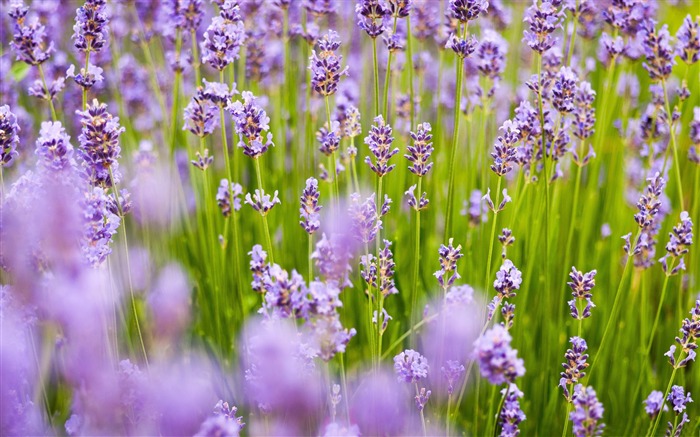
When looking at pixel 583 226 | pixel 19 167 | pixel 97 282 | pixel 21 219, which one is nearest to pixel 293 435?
pixel 97 282

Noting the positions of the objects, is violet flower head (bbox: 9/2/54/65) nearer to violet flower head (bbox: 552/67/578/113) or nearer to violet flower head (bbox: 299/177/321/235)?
violet flower head (bbox: 299/177/321/235)

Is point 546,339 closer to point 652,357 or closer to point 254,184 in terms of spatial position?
point 652,357

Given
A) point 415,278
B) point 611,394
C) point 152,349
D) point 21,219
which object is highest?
point 21,219

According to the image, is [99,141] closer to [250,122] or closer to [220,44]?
[250,122]

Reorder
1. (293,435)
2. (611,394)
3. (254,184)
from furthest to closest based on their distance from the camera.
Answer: (254,184) < (611,394) < (293,435)

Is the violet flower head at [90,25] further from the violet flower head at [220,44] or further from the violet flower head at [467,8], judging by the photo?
the violet flower head at [467,8]

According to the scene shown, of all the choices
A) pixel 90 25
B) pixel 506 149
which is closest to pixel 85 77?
pixel 90 25
